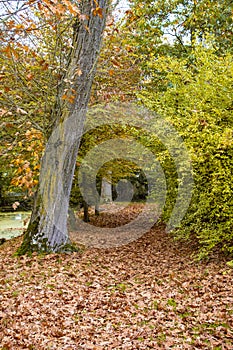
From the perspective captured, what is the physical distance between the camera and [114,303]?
13.9 ft

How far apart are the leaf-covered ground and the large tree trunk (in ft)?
1.50

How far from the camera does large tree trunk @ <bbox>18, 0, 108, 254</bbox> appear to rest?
6.27 metres

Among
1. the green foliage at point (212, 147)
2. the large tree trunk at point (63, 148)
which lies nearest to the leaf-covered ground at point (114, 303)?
the large tree trunk at point (63, 148)

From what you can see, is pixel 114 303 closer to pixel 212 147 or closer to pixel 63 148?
pixel 212 147

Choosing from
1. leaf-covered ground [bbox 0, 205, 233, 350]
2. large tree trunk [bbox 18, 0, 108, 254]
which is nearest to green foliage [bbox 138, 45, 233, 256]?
leaf-covered ground [bbox 0, 205, 233, 350]

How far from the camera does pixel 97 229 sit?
10.6 m

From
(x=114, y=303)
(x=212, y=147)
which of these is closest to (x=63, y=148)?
(x=212, y=147)

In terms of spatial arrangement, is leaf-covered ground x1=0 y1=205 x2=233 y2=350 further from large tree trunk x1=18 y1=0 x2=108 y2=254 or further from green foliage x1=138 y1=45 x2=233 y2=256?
green foliage x1=138 y1=45 x2=233 y2=256

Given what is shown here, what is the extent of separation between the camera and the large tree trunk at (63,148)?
20.6ft

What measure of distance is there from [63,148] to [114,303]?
3.09 meters

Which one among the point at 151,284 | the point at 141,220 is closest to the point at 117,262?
the point at 151,284

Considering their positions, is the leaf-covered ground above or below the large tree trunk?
below

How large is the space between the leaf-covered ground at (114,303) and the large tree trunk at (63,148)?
46 centimetres

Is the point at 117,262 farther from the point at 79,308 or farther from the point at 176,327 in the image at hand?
the point at 176,327
